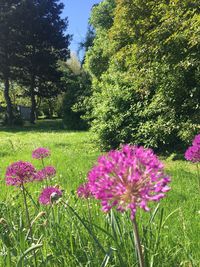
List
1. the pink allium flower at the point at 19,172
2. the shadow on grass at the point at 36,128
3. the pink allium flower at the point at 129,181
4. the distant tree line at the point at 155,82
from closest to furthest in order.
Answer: the pink allium flower at the point at 129,181
the pink allium flower at the point at 19,172
the distant tree line at the point at 155,82
the shadow on grass at the point at 36,128

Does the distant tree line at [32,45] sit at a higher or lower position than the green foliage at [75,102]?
higher

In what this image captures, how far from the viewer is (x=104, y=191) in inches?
47.0

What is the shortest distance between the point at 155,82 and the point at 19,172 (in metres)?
10.2

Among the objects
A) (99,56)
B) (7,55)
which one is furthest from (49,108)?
(99,56)

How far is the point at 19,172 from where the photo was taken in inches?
98.6

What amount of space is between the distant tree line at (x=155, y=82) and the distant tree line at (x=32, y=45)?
19.0 meters

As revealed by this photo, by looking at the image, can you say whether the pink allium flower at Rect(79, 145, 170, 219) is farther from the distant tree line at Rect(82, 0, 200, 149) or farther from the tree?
the tree

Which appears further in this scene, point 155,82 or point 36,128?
point 36,128

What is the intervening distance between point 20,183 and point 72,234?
1.72 ft

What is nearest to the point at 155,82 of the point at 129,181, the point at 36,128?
the point at 129,181

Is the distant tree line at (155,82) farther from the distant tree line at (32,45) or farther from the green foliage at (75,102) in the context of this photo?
the distant tree line at (32,45)

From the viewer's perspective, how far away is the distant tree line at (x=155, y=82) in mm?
11117

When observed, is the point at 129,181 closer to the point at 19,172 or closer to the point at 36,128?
the point at 19,172

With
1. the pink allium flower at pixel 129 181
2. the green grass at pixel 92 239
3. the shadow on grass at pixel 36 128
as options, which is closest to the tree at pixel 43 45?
the shadow on grass at pixel 36 128
